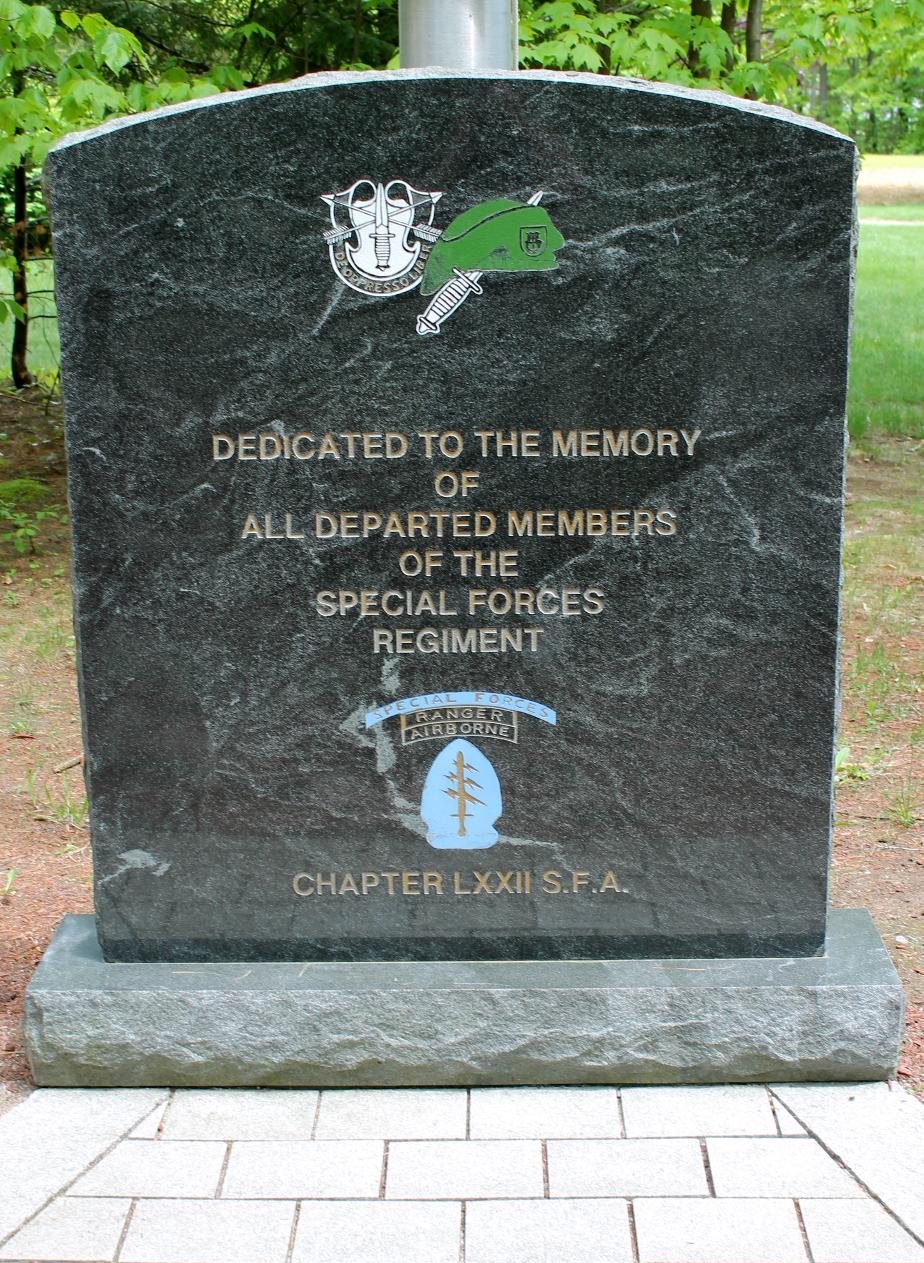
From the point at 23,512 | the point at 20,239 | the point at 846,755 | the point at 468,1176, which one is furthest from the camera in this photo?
the point at 20,239

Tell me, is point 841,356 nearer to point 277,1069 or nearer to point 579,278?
point 579,278

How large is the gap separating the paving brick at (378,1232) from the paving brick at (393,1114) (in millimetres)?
218

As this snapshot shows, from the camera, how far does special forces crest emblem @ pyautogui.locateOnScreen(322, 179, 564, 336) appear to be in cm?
272

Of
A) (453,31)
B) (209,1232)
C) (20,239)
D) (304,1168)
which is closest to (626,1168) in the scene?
(304,1168)

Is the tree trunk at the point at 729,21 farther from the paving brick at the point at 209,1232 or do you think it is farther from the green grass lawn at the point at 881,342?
the paving brick at the point at 209,1232

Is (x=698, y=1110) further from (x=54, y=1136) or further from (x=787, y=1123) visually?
(x=54, y=1136)

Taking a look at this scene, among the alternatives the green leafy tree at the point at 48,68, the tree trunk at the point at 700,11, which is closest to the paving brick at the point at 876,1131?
the green leafy tree at the point at 48,68

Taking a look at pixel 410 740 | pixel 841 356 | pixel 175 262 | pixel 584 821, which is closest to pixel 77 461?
pixel 175 262

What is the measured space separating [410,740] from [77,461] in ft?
3.04

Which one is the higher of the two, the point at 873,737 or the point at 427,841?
the point at 427,841

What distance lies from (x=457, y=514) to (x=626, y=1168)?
1351 millimetres

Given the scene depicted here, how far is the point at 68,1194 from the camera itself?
2525 millimetres

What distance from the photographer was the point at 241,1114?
9.17 feet

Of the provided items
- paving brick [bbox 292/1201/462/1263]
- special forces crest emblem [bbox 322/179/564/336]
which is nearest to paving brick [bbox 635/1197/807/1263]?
paving brick [bbox 292/1201/462/1263]
